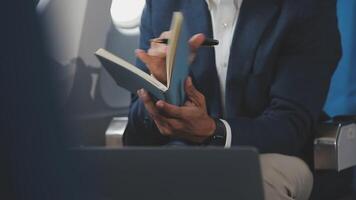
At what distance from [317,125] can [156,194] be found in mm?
817

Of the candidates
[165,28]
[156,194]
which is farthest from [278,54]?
[156,194]

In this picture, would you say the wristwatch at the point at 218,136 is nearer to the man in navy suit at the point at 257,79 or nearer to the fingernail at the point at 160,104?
the man in navy suit at the point at 257,79

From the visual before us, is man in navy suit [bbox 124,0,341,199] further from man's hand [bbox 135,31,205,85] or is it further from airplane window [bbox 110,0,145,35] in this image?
airplane window [bbox 110,0,145,35]

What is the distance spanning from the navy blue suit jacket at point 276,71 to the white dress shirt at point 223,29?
2 centimetres

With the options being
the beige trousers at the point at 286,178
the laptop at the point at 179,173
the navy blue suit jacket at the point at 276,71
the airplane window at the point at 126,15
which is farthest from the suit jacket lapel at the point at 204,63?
the laptop at the point at 179,173

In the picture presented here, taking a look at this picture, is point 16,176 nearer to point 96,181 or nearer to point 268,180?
point 96,181

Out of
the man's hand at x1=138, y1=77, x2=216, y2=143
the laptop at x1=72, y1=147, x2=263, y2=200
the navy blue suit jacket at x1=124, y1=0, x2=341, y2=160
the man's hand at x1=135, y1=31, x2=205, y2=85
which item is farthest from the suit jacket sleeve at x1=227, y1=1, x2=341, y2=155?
the laptop at x1=72, y1=147, x2=263, y2=200

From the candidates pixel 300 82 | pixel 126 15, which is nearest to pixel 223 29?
pixel 300 82

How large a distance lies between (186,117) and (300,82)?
309 millimetres

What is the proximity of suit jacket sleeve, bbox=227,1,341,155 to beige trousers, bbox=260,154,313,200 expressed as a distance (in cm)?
7

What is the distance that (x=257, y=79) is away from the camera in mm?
1374

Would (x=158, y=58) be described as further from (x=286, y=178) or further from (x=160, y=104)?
(x=286, y=178)

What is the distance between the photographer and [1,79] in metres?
0.39

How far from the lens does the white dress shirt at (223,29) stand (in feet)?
4.65
